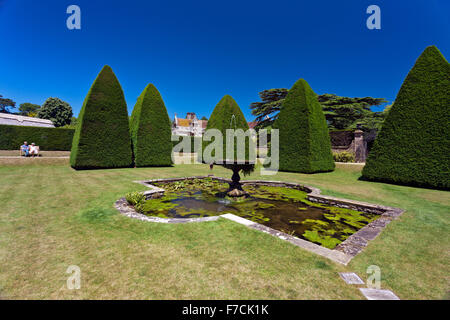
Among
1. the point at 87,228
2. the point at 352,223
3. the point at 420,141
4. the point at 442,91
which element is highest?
the point at 442,91

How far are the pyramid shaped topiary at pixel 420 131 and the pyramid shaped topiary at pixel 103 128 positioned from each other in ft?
55.0

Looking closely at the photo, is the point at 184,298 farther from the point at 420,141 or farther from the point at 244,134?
the point at 420,141

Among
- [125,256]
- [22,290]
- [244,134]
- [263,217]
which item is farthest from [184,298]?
[244,134]

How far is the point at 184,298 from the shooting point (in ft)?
6.74

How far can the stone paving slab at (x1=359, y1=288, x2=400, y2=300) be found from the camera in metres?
2.09

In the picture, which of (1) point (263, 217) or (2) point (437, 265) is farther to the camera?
(1) point (263, 217)

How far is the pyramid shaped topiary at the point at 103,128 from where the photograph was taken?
12.9 metres

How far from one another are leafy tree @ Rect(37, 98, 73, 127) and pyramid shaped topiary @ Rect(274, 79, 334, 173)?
186ft

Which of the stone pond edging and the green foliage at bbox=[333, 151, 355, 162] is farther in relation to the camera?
the green foliage at bbox=[333, 151, 355, 162]

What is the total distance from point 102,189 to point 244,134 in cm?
593

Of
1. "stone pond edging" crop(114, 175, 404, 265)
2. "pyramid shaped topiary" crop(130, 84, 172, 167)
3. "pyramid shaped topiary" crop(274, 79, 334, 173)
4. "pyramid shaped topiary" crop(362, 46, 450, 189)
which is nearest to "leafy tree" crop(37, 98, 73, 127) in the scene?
"pyramid shaped topiary" crop(130, 84, 172, 167)

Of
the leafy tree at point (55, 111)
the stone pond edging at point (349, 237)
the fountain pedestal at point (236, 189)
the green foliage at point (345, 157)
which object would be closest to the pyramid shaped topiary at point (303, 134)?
the green foliage at point (345, 157)

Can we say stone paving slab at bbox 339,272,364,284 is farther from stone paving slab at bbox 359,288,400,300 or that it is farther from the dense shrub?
the dense shrub

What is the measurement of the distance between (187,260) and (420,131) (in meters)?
12.1
